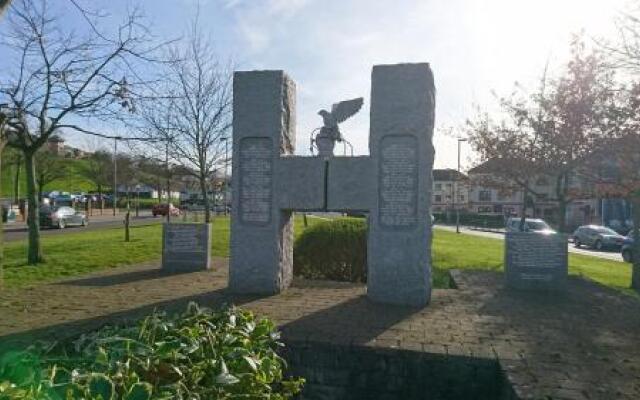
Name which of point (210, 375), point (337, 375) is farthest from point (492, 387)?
point (210, 375)

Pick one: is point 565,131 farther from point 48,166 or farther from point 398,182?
Answer: point 48,166

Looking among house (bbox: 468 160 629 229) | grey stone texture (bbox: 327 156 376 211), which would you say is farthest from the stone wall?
house (bbox: 468 160 629 229)

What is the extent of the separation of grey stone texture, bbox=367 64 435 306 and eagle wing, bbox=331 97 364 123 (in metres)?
1.73

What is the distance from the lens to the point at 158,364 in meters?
1.70

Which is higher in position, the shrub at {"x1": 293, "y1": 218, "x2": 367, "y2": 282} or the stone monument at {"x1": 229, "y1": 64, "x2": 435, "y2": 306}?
the stone monument at {"x1": 229, "y1": 64, "x2": 435, "y2": 306}

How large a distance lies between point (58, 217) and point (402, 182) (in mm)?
28857

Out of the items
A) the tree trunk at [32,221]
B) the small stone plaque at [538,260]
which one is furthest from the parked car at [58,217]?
the small stone plaque at [538,260]

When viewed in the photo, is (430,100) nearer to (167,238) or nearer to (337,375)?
(337,375)

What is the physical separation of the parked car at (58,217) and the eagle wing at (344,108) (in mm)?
26686

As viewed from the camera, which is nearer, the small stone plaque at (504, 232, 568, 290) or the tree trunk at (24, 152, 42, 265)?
the small stone plaque at (504, 232, 568, 290)

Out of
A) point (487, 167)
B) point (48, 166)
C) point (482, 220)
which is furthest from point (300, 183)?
point (482, 220)

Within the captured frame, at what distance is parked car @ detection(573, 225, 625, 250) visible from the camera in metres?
32.9

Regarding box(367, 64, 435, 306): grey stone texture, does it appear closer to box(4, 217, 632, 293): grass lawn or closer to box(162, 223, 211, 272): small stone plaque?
box(4, 217, 632, 293): grass lawn

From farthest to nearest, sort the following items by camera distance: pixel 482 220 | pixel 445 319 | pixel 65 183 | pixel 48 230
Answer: pixel 65 183 → pixel 482 220 → pixel 48 230 → pixel 445 319
